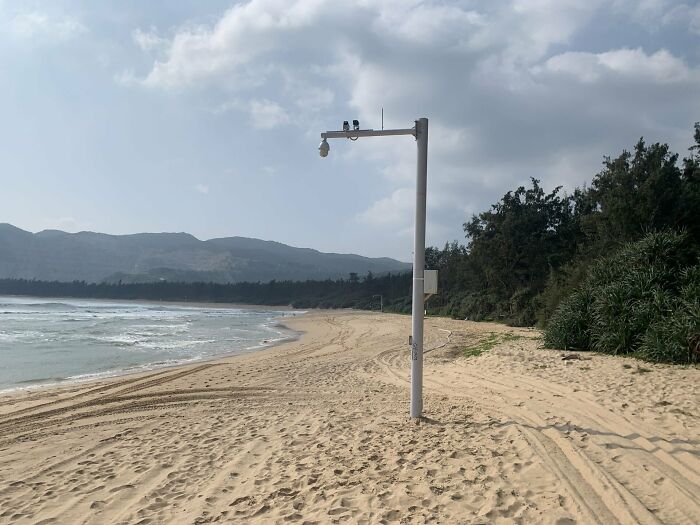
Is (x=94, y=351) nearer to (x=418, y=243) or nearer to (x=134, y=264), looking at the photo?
(x=418, y=243)

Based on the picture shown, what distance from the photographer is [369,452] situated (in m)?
5.08

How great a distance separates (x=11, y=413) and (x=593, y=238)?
23024mm

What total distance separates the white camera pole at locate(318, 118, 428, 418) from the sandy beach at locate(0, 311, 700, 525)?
1.82 ft

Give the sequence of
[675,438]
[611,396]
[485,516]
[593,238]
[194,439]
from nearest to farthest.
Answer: [485,516], [675,438], [194,439], [611,396], [593,238]

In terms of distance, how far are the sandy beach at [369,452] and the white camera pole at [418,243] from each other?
0.55 metres

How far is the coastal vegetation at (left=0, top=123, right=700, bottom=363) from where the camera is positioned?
10984 mm

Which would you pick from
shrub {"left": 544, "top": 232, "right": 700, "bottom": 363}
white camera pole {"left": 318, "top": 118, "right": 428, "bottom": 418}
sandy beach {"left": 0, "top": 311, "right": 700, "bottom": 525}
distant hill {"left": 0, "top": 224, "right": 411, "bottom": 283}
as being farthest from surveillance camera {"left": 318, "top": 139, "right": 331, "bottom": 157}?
distant hill {"left": 0, "top": 224, "right": 411, "bottom": 283}

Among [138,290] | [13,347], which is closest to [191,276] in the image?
[138,290]

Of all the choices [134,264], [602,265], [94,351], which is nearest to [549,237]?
[602,265]

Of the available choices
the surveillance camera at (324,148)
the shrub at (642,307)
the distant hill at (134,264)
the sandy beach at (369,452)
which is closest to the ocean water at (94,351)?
the sandy beach at (369,452)

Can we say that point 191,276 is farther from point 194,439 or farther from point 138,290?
point 194,439

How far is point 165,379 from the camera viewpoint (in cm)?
1087

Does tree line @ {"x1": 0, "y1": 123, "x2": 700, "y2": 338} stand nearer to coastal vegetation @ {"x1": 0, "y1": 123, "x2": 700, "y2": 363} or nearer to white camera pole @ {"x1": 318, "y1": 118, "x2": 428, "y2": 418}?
coastal vegetation @ {"x1": 0, "y1": 123, "x2": 700, "y2": 363}

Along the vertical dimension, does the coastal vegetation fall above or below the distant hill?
below
